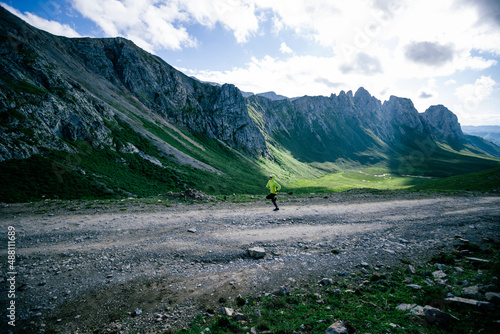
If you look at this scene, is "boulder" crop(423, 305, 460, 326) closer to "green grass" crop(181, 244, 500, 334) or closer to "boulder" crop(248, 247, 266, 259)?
"green grass" crop(181, 244, 500, 334)

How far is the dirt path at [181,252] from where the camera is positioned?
715 cm

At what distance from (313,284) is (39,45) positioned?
10447 centimetres

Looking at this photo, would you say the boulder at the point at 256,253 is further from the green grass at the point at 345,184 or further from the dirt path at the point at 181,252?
the green grass at the point at 345,184

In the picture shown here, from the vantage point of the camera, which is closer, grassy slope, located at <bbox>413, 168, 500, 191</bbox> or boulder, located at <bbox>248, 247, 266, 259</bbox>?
boulder, located at <bbox>248, 247, 266, 259</bbox>

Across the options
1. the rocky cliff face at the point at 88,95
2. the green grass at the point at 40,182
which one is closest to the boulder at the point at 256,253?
the green grass at the point at 40,182

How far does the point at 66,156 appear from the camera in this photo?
38469 millimetres

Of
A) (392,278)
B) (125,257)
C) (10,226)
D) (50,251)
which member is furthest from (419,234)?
(10,226)

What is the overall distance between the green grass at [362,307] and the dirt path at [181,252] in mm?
622

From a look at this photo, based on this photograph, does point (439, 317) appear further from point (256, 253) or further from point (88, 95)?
point (88, 95)

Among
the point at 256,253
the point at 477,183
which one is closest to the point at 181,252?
the point at 256,253

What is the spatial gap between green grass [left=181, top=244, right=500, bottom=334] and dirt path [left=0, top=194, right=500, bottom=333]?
622 millimetres

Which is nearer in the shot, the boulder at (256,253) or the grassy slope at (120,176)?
the boulder at (256,253)

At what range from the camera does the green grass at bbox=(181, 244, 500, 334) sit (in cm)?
605

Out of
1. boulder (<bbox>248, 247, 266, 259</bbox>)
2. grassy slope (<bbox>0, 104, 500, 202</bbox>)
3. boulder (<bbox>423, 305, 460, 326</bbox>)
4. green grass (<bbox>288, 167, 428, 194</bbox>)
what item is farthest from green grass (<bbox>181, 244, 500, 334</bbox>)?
green grass (<bbox>288, 167, 428, 194</bbox>)
